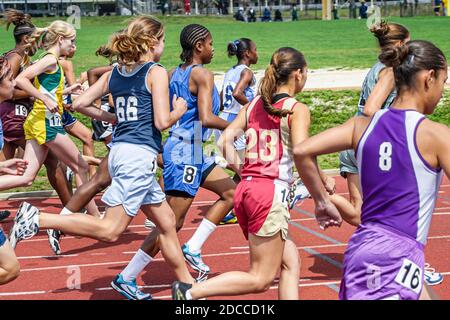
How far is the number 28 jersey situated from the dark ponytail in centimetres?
135

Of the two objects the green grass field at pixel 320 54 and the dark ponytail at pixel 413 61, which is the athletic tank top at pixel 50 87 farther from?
the dark ponytail at pixel 413 61

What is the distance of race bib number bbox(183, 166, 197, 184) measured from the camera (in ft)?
24.4

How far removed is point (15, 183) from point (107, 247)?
119 centimetres

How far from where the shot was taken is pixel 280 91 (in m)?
5.84

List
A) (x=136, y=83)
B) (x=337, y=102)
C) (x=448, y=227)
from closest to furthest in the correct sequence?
(x=136, y=83) → (x=448, y=227) → (x=337, y=102)

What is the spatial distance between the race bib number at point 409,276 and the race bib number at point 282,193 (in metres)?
1.57

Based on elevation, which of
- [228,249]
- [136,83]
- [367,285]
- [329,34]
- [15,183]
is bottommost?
[329,34]

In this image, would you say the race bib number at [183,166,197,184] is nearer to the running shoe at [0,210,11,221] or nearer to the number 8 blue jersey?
the number 8 blue jersey

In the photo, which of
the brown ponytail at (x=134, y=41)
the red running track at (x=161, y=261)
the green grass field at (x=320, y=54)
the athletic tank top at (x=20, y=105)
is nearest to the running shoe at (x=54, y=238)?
the red running track at (x=161, y=261)

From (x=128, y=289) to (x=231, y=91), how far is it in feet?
16.3

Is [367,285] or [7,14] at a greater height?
[7,14]

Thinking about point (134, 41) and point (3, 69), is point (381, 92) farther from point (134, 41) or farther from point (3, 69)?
point (3, 69)
